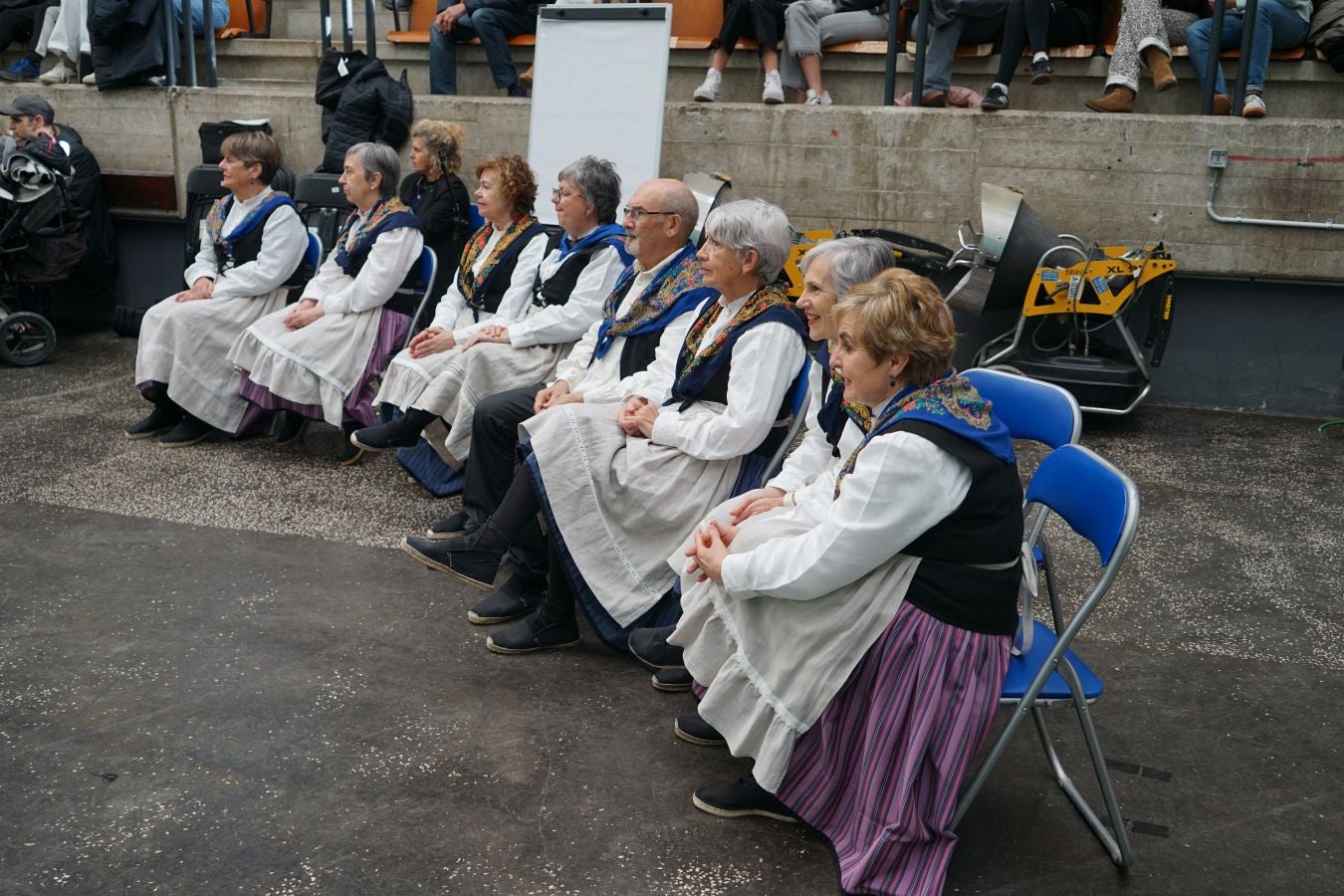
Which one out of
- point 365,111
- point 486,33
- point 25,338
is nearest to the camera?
point 25,338

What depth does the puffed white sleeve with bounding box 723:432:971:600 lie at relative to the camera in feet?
7.71

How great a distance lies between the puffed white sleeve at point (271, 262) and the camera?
18.4 ft

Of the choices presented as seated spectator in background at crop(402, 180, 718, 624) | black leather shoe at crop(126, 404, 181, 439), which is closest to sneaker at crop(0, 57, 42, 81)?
black leather shoe at crop(126, 404, 181, 439)

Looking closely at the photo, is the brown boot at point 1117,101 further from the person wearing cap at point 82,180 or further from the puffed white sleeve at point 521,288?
the person wearing cap at point 82,180

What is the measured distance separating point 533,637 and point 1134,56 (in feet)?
14.8

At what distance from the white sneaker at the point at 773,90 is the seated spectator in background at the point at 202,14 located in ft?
12.4

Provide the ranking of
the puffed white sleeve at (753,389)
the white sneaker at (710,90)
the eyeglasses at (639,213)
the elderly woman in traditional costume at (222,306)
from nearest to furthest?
1. the puffed white sleeve at (753,389)
2. the eyeglasses at (639,213)
3. the elderly woman in traditional costume at (222,306)
4. the white sneaker at (710,90)

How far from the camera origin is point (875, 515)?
7.80 feet

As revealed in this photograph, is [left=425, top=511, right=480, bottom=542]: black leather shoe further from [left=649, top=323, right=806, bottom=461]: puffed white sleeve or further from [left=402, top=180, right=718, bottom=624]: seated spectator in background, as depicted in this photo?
[left=649, top=323, right=806, bottom=461]: puffed white sleeve

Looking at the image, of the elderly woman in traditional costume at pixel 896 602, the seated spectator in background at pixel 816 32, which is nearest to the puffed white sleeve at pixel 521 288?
the elderly woman in traditional costume at pixel 896 602

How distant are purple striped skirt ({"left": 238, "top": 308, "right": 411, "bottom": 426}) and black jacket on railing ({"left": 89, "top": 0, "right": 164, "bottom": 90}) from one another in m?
3.64

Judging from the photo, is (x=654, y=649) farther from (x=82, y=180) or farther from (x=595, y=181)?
(x=82, y=180)

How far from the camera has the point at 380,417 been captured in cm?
504

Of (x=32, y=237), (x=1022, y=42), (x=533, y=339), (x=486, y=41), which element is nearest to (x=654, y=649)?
(x=533, y=339)
